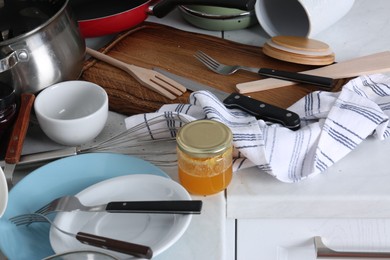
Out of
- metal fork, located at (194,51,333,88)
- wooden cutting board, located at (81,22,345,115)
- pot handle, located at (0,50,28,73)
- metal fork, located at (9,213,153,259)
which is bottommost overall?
wooden cutting board, located at (81,22,345,115)

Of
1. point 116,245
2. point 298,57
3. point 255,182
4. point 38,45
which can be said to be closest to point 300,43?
point 298,57

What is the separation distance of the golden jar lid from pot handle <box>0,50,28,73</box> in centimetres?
24

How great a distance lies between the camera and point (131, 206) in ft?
2.55

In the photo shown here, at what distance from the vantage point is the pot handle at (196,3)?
3.64 ft

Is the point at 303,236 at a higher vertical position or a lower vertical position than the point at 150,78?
lower

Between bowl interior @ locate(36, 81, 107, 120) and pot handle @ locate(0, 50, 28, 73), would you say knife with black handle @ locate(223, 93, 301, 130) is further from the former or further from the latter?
pot handle @ locate(0, 50, 28, 73)

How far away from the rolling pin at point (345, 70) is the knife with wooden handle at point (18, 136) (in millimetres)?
311

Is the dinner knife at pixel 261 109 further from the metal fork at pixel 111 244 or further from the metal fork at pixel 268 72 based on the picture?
the metal fork at pixel 111 244

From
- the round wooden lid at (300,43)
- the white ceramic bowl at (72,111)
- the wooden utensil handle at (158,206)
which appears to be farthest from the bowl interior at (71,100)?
the round wooden lid at (300,43)

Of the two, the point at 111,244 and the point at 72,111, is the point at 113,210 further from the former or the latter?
the point at 72,111

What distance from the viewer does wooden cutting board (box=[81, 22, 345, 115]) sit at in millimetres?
1029

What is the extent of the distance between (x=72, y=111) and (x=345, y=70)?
1.34 feet

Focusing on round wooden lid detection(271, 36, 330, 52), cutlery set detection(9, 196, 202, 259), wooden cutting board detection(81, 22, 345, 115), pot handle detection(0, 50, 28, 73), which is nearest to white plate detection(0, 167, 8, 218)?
cutlery set detection(9, 196, 202, 259)

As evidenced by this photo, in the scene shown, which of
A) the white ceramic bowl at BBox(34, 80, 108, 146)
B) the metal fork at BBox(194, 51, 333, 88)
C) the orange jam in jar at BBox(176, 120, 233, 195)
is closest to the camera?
the orange jam in jar at BBox(176, 120, 233, 195)
